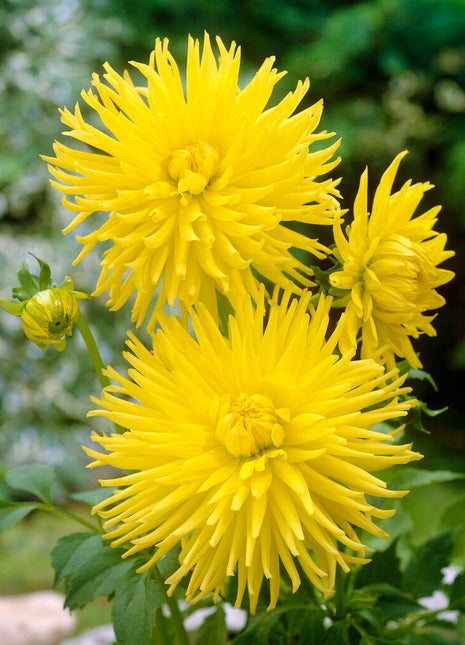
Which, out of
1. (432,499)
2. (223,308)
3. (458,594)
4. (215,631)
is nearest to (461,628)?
(458,594)

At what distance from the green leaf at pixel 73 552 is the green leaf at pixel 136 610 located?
0.13 ft

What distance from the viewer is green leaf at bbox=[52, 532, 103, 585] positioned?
444mm

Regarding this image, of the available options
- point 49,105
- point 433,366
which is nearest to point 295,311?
point 49,105

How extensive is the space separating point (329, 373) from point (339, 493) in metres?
0.06

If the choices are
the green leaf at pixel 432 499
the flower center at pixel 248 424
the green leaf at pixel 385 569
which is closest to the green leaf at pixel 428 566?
the green leaf at pixel 385 569

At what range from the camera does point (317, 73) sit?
7.38ft

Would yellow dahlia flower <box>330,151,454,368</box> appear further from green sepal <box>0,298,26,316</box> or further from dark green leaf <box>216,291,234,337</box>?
green sepal <box>0,298,26,316</box>

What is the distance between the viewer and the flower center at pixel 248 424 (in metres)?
0.37

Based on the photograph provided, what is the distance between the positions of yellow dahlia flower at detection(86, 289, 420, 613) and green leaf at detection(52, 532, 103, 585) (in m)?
0.09

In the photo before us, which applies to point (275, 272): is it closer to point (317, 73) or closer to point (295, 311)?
point (295, 311)

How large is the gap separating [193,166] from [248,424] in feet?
0.44

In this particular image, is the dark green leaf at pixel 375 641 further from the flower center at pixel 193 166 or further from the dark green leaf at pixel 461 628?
the flower center at pixel 193 166

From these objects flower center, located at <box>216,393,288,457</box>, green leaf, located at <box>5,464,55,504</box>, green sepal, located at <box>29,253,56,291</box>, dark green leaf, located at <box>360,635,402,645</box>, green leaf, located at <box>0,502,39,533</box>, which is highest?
green sepal, located at <box>29,253,56,291</box>

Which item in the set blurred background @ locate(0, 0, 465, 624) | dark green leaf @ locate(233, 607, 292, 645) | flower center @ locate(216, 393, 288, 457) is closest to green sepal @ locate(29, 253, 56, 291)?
flower center @ locate(216, 393, 288, 457)
